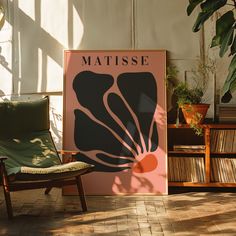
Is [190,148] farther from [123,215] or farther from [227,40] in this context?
[227,40]

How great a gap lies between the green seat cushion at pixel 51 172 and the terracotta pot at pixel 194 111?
130 centimetres

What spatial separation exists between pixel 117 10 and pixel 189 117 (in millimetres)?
1432

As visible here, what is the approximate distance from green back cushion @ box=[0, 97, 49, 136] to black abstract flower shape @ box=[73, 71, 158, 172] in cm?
45

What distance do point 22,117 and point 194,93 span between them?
1.78 meters

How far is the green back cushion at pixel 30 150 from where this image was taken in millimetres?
4777

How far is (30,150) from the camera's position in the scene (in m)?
4.93

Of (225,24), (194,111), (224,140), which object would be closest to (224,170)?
(224,140)

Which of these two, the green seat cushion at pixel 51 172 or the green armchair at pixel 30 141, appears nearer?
the green seat cushion at pixel 51 172

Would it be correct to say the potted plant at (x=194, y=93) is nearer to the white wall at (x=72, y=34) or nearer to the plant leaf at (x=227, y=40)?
the white wall at (x=72, y=34)

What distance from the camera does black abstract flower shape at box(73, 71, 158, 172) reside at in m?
5.32

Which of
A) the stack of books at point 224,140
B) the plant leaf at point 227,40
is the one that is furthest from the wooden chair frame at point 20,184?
the plant leaf at point 227,40

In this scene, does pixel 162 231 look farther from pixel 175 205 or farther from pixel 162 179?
pixel 162 179

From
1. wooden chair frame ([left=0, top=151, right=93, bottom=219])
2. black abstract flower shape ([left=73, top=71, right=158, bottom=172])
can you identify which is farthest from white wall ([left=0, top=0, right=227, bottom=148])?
wooden chair frame ([left=0, top=151, right=93, bottom=219])

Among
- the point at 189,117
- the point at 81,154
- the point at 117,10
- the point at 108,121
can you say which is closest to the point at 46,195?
the point at 81,154
